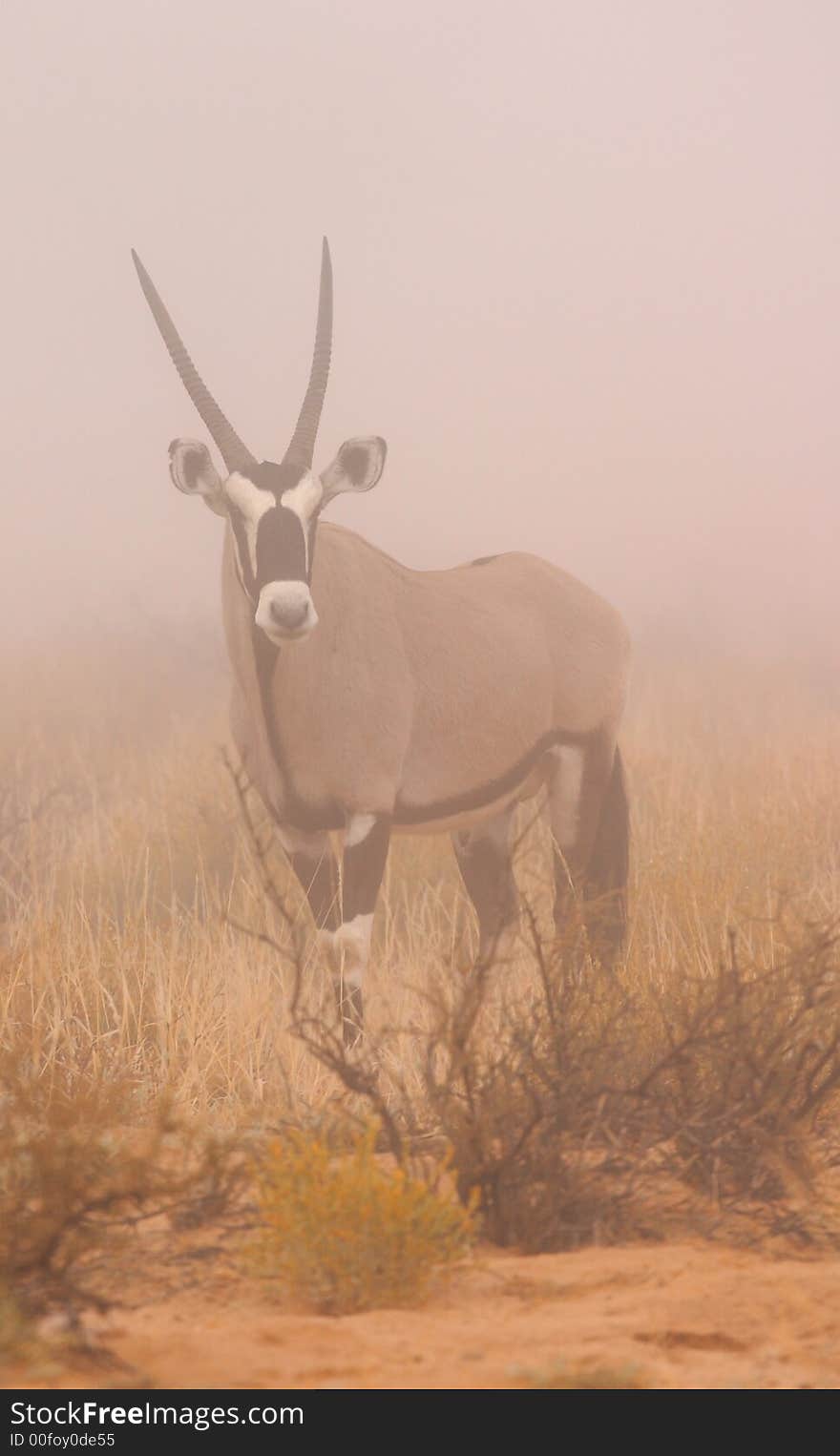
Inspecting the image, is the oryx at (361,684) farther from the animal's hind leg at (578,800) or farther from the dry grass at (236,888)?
the dry grass at (236,888)

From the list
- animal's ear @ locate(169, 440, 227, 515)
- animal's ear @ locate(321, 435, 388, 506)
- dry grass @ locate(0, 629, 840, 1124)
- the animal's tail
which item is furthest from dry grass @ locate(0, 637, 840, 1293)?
animal's ear @ locate(321, 435, 388, 506)

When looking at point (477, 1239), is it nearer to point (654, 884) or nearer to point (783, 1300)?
point (783, 1300)

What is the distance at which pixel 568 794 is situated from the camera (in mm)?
7000

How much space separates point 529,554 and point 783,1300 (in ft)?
16.0

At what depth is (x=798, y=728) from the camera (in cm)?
1463

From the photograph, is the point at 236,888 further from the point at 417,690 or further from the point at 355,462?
the point at 355,462

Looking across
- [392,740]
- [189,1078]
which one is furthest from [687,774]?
[189,1078]

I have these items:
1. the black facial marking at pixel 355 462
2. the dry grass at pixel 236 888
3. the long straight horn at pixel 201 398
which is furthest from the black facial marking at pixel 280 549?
the dry grass at pixel 236 888

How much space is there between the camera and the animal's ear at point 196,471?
5629 mm

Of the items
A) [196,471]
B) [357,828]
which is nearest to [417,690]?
[357,828]

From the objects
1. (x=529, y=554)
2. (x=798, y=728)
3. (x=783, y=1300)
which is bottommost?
(x=798, y=728)

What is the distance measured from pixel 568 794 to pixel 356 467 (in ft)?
6.04

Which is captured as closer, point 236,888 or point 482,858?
point 482,858

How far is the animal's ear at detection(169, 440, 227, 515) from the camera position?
18.5 ft
